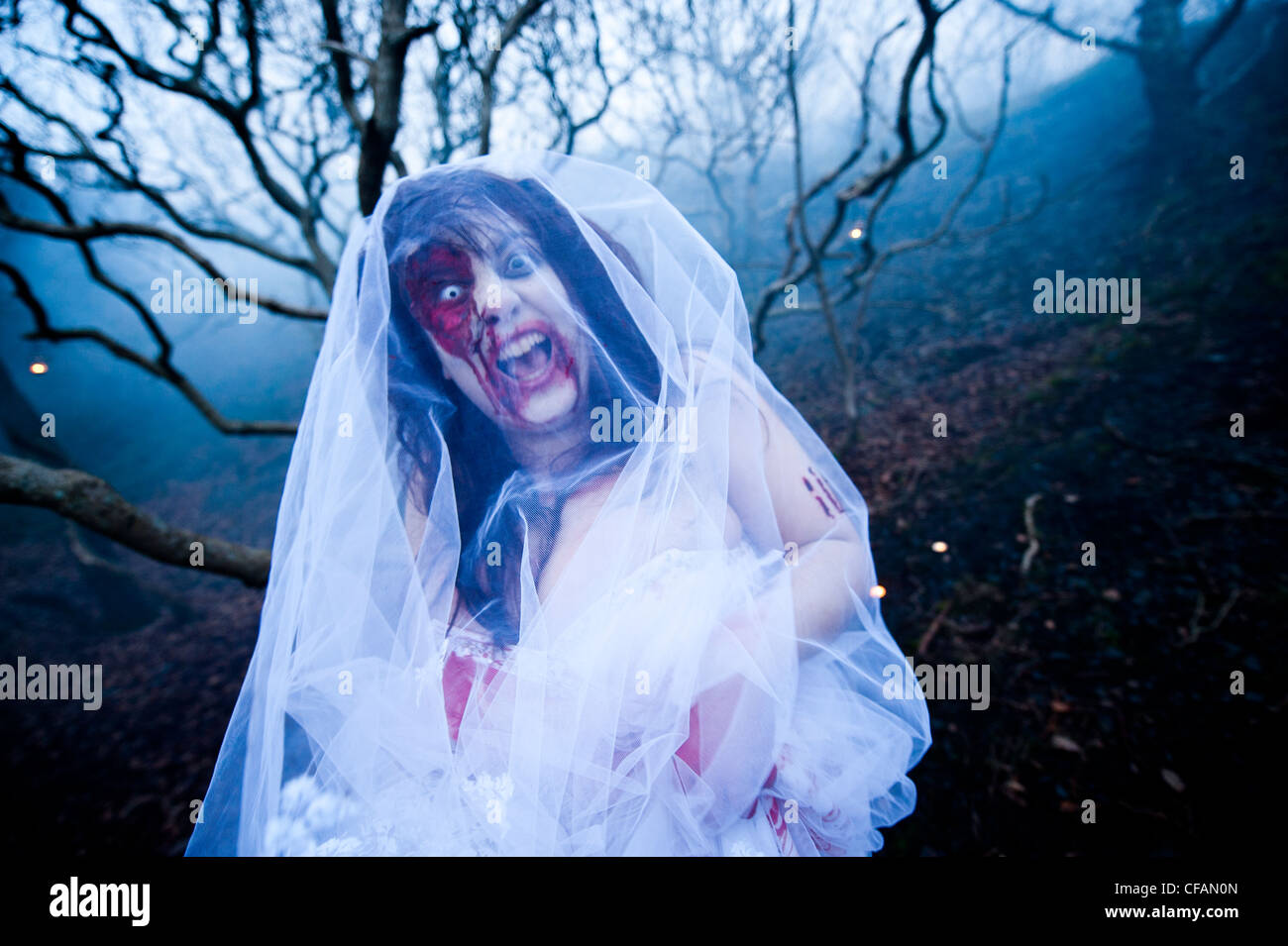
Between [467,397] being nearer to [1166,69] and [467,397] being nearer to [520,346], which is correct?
[520,346]

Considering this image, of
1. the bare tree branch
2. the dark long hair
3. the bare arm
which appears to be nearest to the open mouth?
the dark long hair

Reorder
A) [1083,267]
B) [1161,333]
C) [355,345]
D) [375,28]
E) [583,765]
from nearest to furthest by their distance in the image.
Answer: [583,765], [355,345], [375,28], [1161,333], [1083,267]

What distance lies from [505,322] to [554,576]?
2.65 feet

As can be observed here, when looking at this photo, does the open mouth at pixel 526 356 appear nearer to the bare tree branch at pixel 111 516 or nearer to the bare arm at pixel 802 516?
the bare arm at pixel 802 516

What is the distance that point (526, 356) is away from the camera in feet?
4.98

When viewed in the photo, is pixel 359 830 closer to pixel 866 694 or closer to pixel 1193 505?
pixel 866 694

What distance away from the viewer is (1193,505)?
3.37m

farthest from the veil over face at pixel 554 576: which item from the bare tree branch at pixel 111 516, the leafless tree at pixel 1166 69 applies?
the leafless tree at pixel 1166 69

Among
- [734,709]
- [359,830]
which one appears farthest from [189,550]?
[734,709]

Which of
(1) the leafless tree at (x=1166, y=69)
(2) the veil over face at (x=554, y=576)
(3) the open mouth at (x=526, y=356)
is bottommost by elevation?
(2) the veil over face at (x=554, y=576)

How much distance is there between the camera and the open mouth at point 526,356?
4.94 feet

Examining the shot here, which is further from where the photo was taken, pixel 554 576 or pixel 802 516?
pixel 802 516

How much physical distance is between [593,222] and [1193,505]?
15.0 feet

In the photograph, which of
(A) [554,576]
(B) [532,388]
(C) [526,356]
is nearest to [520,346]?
(C) [526,356]
